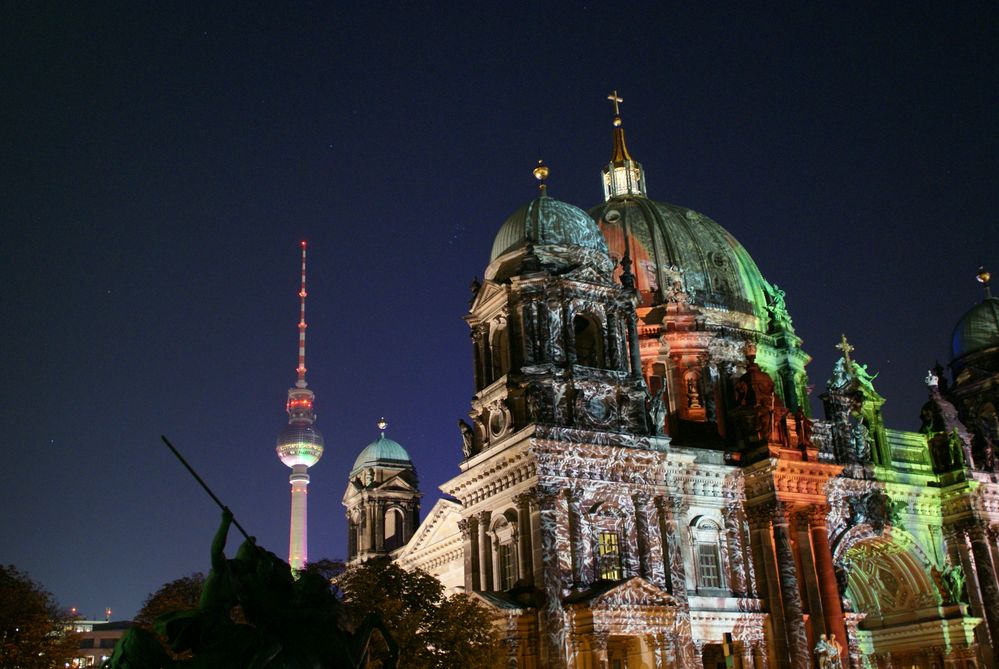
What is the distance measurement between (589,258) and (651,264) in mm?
14806

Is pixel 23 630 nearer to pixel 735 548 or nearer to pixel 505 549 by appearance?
pixel 505 549

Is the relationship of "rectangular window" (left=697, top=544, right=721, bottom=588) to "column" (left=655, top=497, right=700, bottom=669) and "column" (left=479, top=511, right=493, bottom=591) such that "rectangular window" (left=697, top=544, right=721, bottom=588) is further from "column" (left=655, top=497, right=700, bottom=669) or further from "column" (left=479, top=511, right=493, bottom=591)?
"column" (left=479, top=511, right=493, bottom=591)

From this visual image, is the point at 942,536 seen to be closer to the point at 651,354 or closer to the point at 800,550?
A: the point at 800,550

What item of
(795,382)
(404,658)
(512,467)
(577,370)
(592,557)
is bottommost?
(404,658)

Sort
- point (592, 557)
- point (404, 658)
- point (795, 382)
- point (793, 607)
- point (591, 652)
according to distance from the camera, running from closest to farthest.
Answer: point (404, 658) → point (591, 652) → point (592, 557) → point (793, 607) → point (795, 382)

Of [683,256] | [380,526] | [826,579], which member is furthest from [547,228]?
[380,526]

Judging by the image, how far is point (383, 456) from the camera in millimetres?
78250

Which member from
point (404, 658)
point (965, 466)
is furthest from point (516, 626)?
point (965, 466)

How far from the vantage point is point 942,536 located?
6462cm

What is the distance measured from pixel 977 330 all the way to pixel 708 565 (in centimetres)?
3526

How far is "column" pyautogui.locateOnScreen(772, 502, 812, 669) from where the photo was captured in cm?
5181

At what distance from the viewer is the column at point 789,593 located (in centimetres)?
5181

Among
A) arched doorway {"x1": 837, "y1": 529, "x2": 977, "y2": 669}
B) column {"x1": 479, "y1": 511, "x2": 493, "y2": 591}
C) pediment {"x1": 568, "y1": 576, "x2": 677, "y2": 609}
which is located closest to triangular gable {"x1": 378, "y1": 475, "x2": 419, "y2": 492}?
column {"x1": 479, "y1": 511, "x2": 493, "y2": 591}

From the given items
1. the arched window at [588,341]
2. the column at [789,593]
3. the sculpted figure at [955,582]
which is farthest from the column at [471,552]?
the sculpted figure at [955,582]
